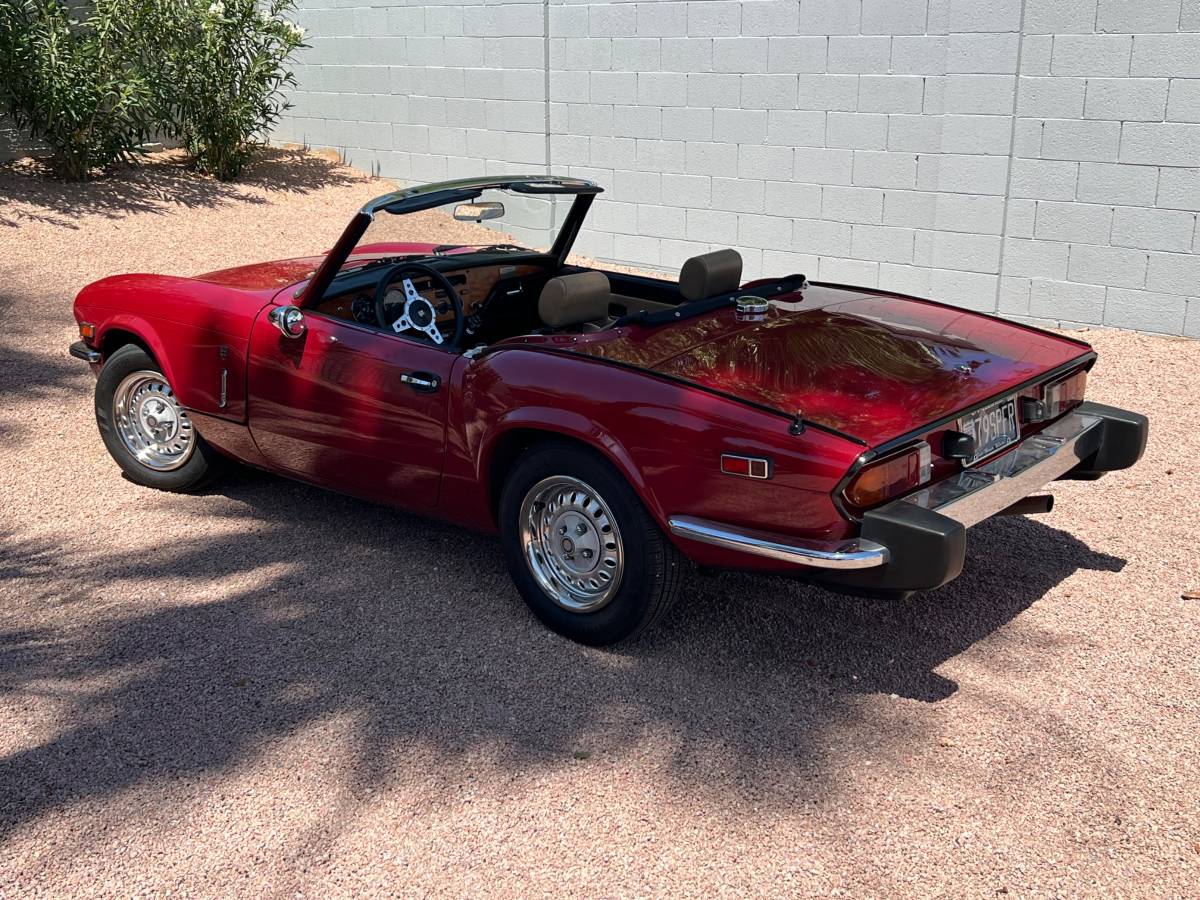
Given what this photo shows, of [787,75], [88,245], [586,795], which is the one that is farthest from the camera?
[88,245]

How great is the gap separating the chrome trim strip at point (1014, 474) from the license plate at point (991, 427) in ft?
0.13

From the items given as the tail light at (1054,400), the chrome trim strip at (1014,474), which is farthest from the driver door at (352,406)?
the tail light at (1054,400)

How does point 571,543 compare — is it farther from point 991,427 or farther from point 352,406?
point 991,427

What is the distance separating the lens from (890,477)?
3.69 metres

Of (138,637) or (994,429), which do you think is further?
(138,637)

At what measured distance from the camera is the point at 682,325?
4.59 metres

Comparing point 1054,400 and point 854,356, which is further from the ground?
point 854,356

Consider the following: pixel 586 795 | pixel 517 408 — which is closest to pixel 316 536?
pixel 517 408

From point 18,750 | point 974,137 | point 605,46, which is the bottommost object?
point 18,750

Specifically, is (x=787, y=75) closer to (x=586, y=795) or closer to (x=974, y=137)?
(x=974, y=137)

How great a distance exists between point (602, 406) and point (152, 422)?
278 cm

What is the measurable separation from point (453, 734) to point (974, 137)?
6.47 metres

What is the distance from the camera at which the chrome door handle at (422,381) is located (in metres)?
4.53

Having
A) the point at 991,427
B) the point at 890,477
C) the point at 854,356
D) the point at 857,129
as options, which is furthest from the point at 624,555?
the point at 857,129
